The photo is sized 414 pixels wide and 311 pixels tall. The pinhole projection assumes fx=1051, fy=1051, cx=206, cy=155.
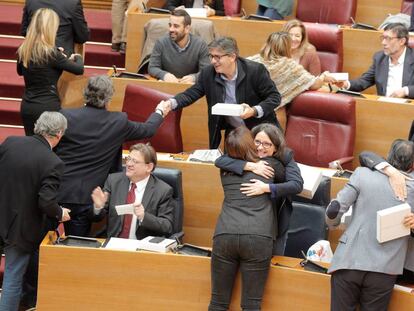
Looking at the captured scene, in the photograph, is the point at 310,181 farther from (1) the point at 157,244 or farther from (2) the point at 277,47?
(2) the point at 277,47

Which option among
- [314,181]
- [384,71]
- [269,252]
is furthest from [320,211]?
[384,71]

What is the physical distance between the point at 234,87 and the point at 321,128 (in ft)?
2.10

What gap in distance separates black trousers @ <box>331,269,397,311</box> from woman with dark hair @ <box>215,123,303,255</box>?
1.24ft

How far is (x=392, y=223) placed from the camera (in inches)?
157

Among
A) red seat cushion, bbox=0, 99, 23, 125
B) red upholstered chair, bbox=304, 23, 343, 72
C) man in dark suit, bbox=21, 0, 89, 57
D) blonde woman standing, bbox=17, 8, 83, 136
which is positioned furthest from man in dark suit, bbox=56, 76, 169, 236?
red upholstered chair, bbox=304, 23, 343, 72

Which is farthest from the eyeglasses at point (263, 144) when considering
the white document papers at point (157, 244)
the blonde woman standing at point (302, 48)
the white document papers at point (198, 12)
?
the white document papers at point (198, 12)

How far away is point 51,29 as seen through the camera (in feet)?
17.8

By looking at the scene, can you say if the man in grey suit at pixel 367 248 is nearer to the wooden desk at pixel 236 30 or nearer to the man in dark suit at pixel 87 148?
the man in dark suit at pixel 87 148

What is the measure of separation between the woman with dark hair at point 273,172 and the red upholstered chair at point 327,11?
2.55m

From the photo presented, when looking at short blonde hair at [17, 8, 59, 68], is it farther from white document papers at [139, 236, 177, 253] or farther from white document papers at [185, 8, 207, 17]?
white document papers at [139, 236, 177, 253]

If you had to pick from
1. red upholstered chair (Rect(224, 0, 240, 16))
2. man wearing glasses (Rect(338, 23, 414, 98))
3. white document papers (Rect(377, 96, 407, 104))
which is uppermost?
red upholstered chair (Rect(224, 0, 240, 16))

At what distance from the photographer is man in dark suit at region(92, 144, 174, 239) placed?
4531 millimetres

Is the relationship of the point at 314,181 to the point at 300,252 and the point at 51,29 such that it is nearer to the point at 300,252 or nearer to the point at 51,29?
the point at 300,252

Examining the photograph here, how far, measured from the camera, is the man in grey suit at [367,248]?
13.2 ft
